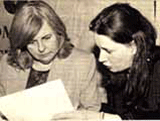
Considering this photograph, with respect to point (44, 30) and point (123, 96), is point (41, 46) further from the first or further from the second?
point (123, 96)

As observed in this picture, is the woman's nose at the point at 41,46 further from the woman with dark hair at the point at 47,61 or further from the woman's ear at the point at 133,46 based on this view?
the woman's ear at the point at 133,46

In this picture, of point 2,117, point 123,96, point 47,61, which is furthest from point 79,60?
point 2,117

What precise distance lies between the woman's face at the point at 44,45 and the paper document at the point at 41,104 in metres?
0.12

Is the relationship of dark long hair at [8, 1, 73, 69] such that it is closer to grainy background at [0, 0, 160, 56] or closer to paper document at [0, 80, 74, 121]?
grainy background at [0, 0, 160, 56]

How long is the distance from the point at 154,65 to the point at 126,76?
0.41 ft

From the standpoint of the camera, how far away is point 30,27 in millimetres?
1246

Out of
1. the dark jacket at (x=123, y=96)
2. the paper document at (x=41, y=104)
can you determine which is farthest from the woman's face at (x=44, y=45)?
the dark jacket at (x=123, y=96)

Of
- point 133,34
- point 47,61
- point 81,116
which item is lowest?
point 81,116

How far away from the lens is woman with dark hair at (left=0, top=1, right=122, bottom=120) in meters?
1.23

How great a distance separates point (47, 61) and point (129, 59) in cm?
36

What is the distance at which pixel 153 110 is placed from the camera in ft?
3.91

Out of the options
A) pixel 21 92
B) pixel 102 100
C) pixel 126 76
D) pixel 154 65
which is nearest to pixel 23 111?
pixel 21 92

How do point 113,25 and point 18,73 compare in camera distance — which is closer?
point 113,25

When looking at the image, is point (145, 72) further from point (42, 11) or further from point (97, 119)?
point (42, 11)
